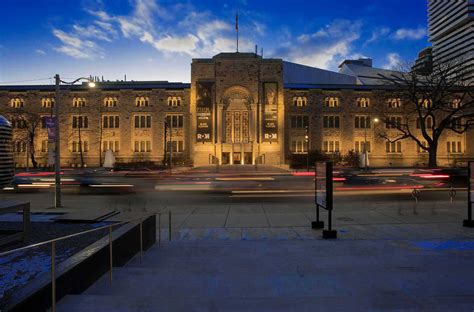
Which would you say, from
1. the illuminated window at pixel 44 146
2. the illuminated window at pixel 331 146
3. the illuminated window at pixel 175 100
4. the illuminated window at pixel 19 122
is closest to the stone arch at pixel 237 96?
the illuminated window at pixel 175 100

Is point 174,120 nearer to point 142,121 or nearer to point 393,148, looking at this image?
point 142,121

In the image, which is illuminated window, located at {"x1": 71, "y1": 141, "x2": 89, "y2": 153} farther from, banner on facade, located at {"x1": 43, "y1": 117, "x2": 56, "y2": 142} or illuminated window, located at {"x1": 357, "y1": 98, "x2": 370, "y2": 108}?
illuminated window, located at {"x1": 357, "y1": 98, "x2": 370, "y2": 108}

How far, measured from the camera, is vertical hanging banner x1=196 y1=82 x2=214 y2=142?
168 ft

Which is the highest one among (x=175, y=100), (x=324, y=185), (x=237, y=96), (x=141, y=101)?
(x=237, y=96)

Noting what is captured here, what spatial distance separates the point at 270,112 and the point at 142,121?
79.3ft

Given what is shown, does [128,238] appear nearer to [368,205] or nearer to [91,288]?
[91,288]

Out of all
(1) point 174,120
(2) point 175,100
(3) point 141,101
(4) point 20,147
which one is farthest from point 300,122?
(4) point 20,147

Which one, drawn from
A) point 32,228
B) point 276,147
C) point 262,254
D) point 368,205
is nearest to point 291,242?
point 262,254

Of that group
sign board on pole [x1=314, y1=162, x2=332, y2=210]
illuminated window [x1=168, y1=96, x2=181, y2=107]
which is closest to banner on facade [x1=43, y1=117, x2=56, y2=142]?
sign board on pole [x1=314, y1=162, x2=332, y2=210]

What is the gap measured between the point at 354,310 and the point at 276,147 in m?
48.4

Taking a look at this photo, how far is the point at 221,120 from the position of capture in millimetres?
52719

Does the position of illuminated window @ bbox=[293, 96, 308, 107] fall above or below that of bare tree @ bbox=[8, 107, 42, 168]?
above

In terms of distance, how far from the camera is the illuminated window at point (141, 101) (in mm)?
55344

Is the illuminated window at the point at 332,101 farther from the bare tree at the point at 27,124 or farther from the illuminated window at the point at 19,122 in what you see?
the illuminated window at the point at 19,122
